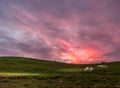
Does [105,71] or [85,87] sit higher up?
[105,71]

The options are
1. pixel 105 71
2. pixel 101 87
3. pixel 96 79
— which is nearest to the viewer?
Result: pixel 101 87

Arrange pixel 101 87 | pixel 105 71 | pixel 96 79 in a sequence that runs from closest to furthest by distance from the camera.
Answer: pixel 101 87
pixel 96 79
pixel 105 71

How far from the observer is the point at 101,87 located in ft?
159

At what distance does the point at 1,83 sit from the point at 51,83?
939 cm

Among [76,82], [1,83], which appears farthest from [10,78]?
[76,82]

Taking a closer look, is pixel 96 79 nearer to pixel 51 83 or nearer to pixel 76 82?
pixel 76 82

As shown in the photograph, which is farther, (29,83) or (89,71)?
(89,71)

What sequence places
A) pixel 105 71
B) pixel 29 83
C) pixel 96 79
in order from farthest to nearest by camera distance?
pixel 105 71
pixel 96 79
pixel 29 83

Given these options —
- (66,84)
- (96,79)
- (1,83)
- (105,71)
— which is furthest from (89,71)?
(1,83)

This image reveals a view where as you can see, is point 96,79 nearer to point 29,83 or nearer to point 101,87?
point 101,87

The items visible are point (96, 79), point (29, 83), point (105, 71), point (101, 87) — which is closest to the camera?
point (101, 87)

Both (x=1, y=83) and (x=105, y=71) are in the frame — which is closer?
(x=1, y=83)

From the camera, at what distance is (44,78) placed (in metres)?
58.0

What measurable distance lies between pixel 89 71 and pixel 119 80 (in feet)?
49.8
